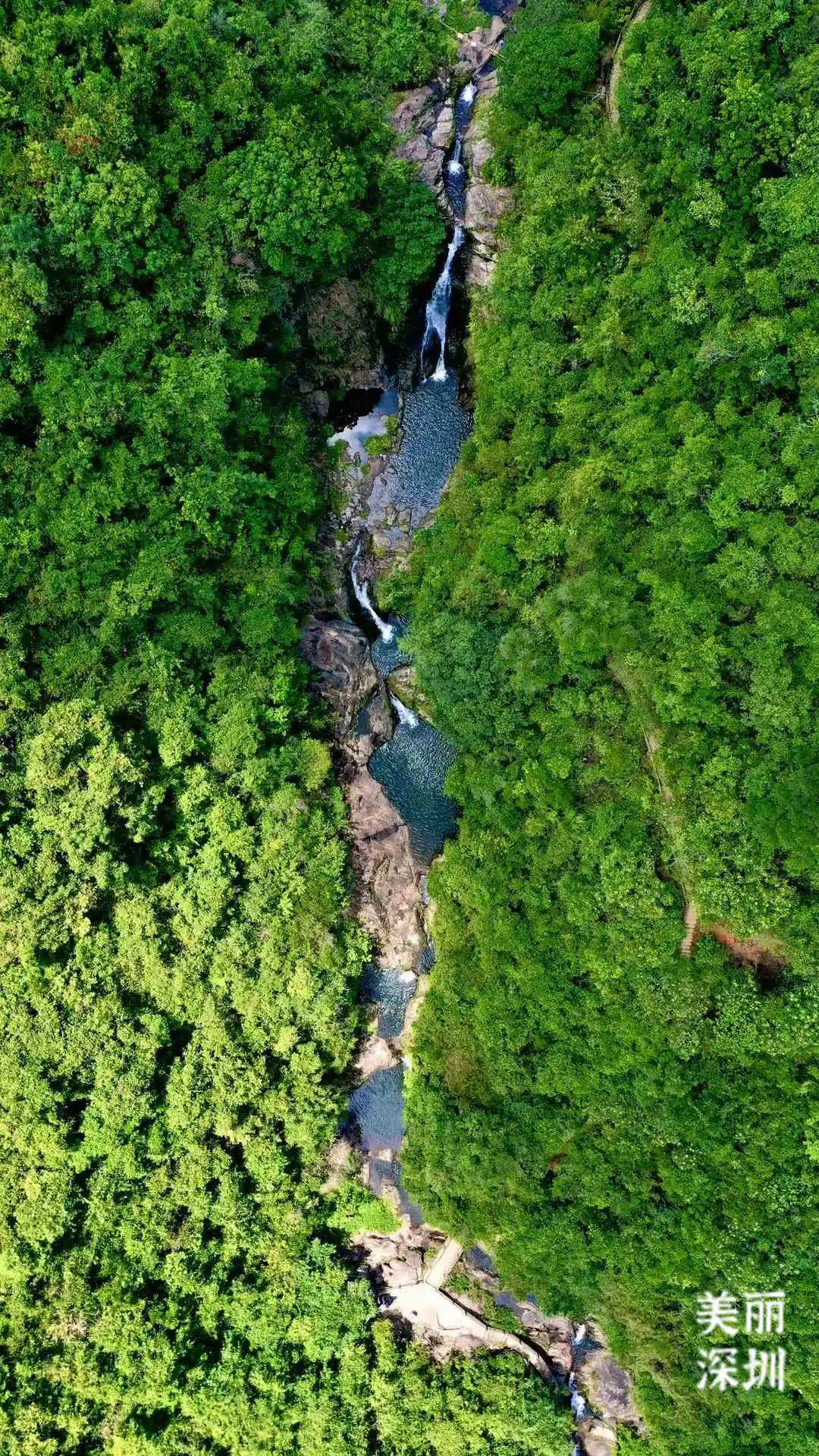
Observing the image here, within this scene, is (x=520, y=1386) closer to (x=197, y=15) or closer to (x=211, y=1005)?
(x=211, y=1005)

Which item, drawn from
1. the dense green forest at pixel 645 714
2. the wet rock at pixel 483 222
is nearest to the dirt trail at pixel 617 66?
the dense green forest at pixel 645 714

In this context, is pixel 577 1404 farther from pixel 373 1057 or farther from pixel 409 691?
pixel 409 691

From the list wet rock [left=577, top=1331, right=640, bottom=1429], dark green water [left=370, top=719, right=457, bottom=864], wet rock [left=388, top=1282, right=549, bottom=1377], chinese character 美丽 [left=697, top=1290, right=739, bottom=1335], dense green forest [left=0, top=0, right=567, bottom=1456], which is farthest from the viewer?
dark green water [left=370, top=719, right=457, bottom=864]

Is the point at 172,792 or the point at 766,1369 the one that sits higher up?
the point at 172,792

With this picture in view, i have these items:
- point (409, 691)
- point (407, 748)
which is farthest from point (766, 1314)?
point (409, 691)

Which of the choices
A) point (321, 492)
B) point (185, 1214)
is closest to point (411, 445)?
point (321, 492)

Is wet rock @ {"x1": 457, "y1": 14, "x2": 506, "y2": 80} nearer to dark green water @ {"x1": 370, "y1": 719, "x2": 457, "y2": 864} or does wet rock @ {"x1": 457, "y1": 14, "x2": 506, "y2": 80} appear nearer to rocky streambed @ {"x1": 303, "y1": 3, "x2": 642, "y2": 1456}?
rocky streambed @ {"x1": 303, "y1": 3, "x2": 642, "y2": 1456}

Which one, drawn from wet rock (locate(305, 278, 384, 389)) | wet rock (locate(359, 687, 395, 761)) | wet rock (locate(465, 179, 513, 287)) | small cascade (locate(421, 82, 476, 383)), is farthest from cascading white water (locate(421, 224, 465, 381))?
wet rock (locate(359, 687, 395, 761))

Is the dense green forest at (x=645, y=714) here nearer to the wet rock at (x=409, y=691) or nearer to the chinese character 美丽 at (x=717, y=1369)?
the chinese character 美丽 at (x=717, y=1369)
